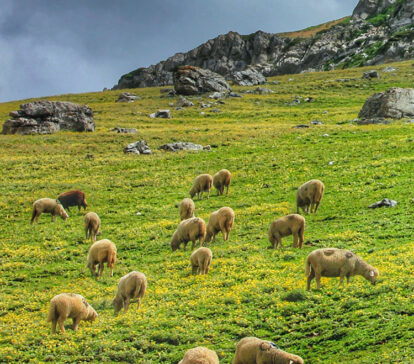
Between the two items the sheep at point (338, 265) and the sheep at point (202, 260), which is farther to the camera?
the sheep at point (202, 260)

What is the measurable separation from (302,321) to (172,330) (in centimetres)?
397

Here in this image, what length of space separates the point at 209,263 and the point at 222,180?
1659cm

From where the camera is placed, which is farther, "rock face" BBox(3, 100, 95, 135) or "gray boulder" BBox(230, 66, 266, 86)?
"gray boulder" BBox(230, 66, 266, 86)

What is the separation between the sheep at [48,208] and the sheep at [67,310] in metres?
18.9

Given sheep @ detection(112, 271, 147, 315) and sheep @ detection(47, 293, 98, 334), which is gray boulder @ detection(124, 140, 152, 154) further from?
sheep @ detection(47, 293, 98, 334)

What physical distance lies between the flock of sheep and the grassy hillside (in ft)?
2.06

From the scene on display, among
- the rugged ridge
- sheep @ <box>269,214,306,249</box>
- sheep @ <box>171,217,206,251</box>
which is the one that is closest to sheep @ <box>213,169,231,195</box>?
sheep @ <box>171,217,206,251</box>

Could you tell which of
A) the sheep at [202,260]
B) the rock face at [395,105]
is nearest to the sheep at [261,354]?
the sheep at [202,260]

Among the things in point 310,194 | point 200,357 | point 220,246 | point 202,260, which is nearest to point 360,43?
point 310,194

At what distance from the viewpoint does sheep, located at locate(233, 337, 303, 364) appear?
9992 millimetres

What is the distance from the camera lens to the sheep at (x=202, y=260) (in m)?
19.6

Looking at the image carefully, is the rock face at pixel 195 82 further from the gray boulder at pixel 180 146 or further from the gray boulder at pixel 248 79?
the gray boulder at pixel 180 146

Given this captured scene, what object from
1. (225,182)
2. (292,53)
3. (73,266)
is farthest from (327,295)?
(292,53)

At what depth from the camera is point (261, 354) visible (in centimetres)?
1028
